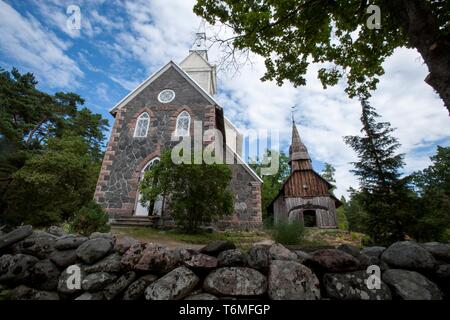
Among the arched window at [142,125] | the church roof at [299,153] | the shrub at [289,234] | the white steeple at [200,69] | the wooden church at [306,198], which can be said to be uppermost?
the white steeple at [200,69]

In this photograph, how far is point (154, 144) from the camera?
40.2ft

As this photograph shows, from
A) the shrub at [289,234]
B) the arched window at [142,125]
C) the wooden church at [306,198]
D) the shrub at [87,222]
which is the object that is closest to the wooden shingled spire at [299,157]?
the wooden church at [306,198]

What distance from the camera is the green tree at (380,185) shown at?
8539 millimetres

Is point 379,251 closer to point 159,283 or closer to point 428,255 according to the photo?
point 428,255

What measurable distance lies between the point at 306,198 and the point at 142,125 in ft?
45.2

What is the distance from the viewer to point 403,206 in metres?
8.76

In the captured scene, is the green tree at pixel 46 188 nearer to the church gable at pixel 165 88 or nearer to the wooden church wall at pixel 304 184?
the church gable at pixel 165 88

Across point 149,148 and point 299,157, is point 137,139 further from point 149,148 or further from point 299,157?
point 299,157

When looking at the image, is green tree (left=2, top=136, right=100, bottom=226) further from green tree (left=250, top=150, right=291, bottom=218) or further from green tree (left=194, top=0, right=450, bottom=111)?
green tree (left=250, top=150, right=291, bottom=218)

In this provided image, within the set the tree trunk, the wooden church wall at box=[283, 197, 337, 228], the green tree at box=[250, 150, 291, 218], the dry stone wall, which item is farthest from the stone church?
the green tree at box=[250, 150, 291, 218]

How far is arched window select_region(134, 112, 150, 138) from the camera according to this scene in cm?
1267

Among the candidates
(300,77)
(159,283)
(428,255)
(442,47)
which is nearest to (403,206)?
(300,77)

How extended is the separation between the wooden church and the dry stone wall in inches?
534

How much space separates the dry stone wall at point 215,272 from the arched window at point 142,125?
10.5m
